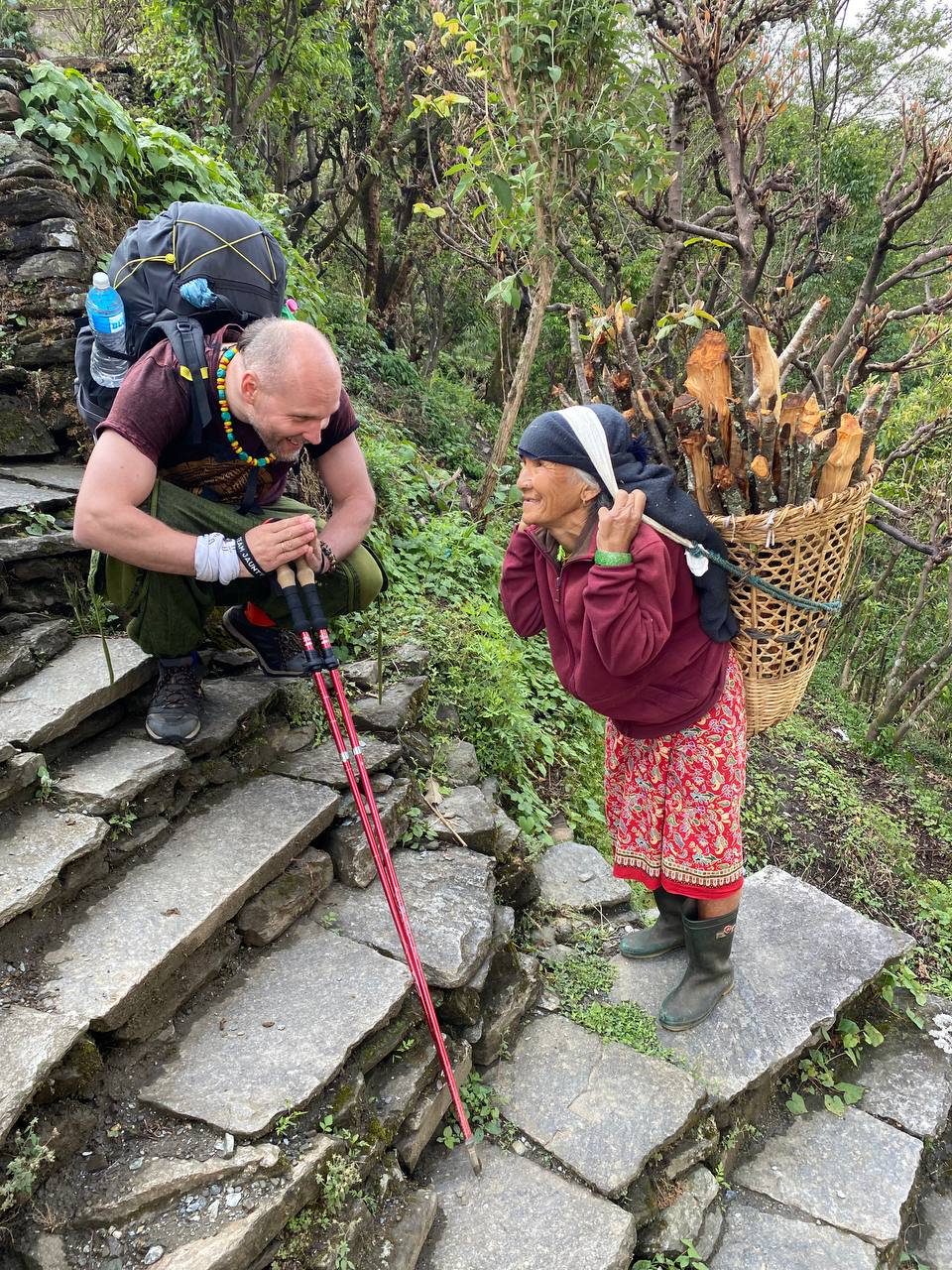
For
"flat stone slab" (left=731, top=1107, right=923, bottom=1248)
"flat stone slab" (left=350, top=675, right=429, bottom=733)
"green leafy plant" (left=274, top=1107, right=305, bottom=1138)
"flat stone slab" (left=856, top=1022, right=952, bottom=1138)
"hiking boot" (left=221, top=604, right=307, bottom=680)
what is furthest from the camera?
"flat stone slab" (left=350, top=675, right=429, bottom=733)

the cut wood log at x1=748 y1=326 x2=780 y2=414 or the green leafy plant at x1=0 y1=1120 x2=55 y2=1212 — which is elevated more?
the cut wood log at x1=748 y1=326 x2=780 y2=414

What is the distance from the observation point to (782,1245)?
2621 millimetres

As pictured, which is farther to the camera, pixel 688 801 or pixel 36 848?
pixel 688 801

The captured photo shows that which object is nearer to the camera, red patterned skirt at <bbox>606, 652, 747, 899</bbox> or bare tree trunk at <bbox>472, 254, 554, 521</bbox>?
red patterned skirt at <bbox>606, 652, 747, 899</bbox>

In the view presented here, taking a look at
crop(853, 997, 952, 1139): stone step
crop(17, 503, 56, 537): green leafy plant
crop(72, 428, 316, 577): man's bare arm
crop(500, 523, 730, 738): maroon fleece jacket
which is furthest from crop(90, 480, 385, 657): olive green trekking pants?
crop(853, 997, 952, 1139): stone step

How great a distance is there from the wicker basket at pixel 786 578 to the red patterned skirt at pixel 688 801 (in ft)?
0.35

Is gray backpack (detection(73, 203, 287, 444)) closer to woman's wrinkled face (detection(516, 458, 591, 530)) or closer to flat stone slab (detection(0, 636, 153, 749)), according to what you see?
flat stone slab (detection(0, 636, 153, 749))

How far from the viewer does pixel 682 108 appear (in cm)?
669

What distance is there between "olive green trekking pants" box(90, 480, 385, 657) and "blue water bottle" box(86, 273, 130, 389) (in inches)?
17.0

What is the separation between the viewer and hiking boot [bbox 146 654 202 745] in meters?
2.98

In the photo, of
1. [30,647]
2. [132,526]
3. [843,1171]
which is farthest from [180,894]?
[843,1171]

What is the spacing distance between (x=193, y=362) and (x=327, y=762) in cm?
158

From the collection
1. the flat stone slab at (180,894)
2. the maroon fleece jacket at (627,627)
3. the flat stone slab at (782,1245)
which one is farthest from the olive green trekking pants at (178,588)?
the flat stone slab at (782,1245)

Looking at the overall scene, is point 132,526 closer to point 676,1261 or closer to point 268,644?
point 268,644
